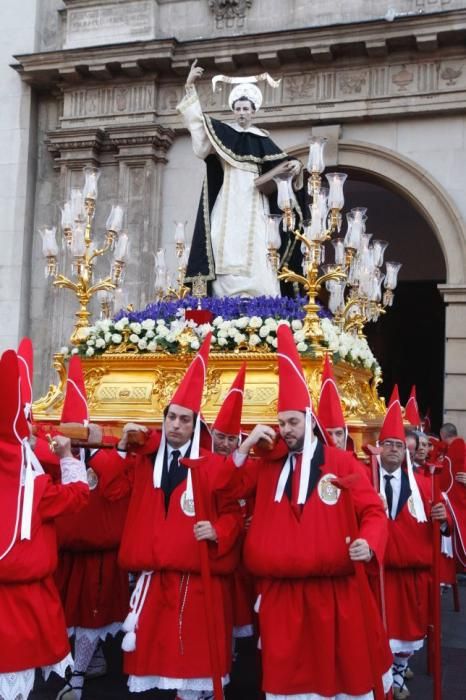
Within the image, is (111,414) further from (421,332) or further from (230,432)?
(421,332)

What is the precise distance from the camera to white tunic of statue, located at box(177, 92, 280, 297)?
802cm

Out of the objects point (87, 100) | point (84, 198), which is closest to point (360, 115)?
point (87, 100)

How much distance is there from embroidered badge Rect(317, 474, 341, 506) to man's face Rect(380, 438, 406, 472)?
131cm

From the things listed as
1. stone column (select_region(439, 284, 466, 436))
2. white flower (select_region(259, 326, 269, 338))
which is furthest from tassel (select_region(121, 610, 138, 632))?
stone column (select_region(439, 284, 466, 436))

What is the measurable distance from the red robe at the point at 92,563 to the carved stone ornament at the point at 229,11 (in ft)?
34.9

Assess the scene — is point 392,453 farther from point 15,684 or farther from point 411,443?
point 15,684

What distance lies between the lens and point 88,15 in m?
14.9

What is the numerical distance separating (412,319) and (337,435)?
53.6ft

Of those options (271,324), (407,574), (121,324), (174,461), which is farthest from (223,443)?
(121,324)

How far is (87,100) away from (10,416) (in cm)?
1169

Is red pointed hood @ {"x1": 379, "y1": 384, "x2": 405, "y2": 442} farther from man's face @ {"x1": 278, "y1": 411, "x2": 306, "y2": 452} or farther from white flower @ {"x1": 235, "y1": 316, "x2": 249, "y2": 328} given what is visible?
white flower @ {"x1": 235, "y1": 316, "x2": 249, "y2": 328}

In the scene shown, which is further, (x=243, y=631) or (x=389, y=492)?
(x=389, y=492)

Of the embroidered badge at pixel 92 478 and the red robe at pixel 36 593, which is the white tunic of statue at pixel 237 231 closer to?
the embroidered badge at pixel 92 478

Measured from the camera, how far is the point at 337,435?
5188mm
